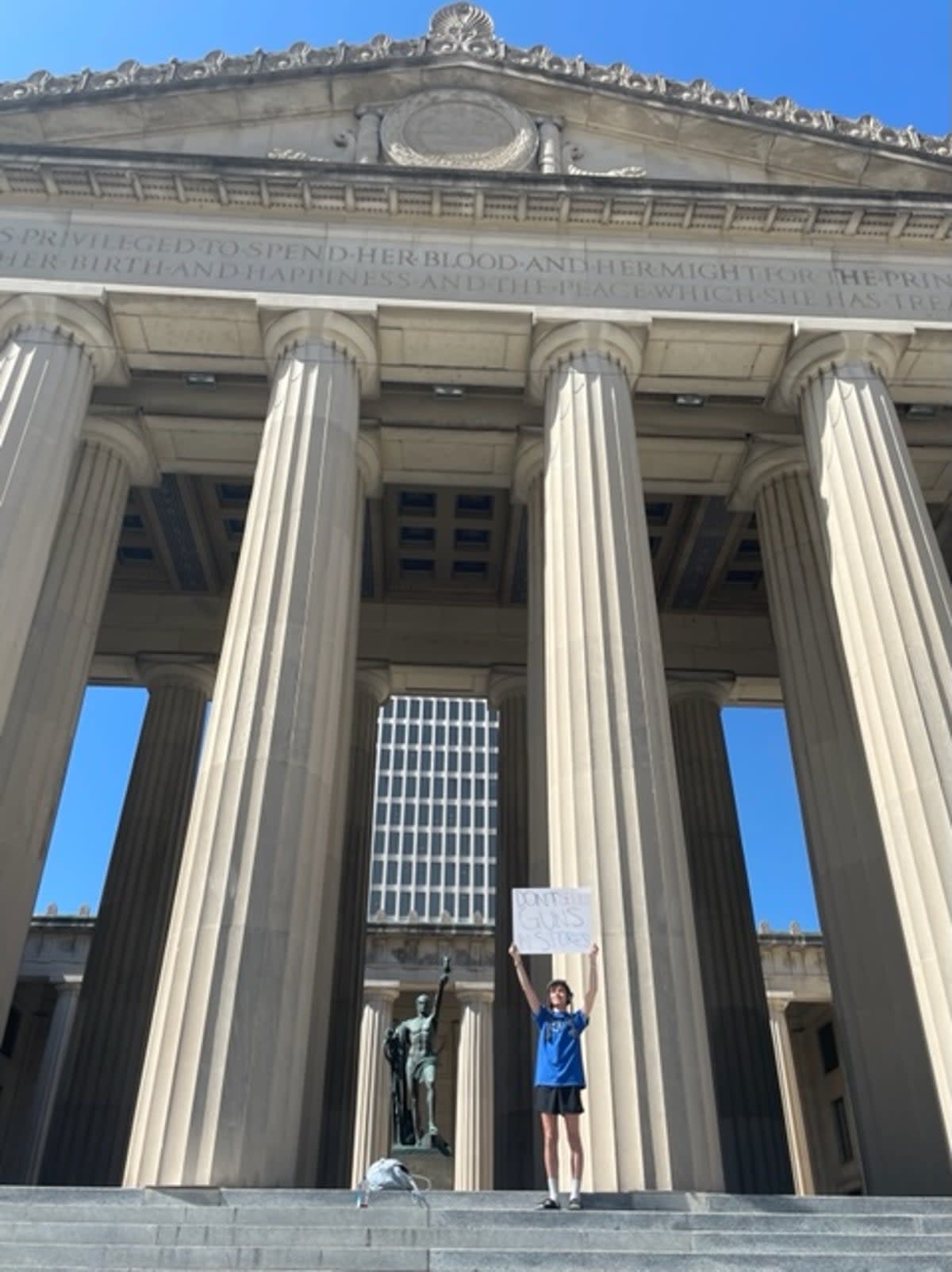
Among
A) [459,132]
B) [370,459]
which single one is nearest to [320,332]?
[370,459]

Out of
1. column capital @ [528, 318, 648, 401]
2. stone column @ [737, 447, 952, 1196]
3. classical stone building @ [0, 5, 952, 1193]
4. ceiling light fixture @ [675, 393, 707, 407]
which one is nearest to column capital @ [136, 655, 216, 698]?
classical stone building @ [0, 5, 952, 1193]

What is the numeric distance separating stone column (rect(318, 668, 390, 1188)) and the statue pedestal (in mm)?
2534

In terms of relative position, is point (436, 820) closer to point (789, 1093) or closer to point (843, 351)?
point (789, 1093)

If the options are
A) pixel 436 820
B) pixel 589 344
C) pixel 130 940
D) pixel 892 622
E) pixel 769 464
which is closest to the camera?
pixel 892 622

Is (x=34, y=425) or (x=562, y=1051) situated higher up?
(x=34, y=425)

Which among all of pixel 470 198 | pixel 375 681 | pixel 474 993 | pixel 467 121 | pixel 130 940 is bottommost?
pixel 130 940

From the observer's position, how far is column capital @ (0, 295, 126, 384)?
23.4 m

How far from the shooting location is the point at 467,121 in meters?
27.6

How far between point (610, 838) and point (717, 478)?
14.5 m

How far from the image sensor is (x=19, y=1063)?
56438 millimetres

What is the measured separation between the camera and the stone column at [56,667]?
20.9 m

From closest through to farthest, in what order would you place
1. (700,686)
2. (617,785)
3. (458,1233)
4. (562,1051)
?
(458,1233) < (562,1051) < (617,785) < (700,686)

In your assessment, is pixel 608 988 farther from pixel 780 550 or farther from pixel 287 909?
pixel 780 550

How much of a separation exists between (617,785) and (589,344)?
35.3ft
